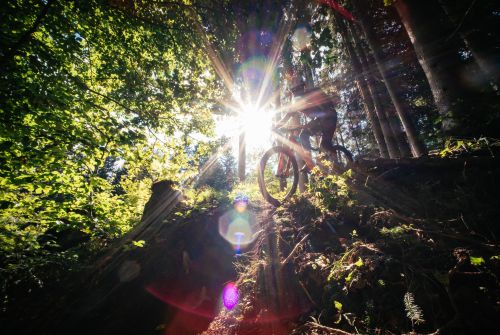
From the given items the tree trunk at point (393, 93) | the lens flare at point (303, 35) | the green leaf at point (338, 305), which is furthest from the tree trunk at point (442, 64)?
the tree trunk at point (393, 93)

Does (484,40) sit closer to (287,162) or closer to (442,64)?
(442,64)

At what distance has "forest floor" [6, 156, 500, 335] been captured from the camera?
2.03 meters

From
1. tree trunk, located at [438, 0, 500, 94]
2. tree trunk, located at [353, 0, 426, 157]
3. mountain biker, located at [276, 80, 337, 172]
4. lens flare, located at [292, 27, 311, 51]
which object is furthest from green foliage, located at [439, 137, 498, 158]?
tree trunk, located at [353, 0, 426, 157]

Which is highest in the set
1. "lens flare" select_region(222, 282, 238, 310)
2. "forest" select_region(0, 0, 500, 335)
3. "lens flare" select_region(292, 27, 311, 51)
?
"lens flare" select_region(292, 27, 311, 51)

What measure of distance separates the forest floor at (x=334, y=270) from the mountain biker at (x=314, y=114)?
1323 mm

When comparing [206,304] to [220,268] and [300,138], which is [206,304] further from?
[300,138]

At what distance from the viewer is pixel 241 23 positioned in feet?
20.4

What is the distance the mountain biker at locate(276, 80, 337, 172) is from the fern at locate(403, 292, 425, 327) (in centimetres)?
449

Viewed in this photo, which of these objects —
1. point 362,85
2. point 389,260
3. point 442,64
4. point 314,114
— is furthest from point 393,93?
point 389,260

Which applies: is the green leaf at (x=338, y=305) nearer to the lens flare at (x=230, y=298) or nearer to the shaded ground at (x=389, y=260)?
the shaded ground at (x=389, y=260)

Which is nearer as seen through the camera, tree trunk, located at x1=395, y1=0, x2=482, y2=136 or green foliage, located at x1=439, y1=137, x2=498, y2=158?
green foliage, located at x1=439, y1=137, x2=498, y2=158

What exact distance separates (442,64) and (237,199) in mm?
6540

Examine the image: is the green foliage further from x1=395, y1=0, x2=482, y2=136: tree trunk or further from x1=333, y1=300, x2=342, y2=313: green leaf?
x1=333, y1=300, x2=342, y2=313: green leaf

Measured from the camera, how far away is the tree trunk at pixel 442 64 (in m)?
4.18
